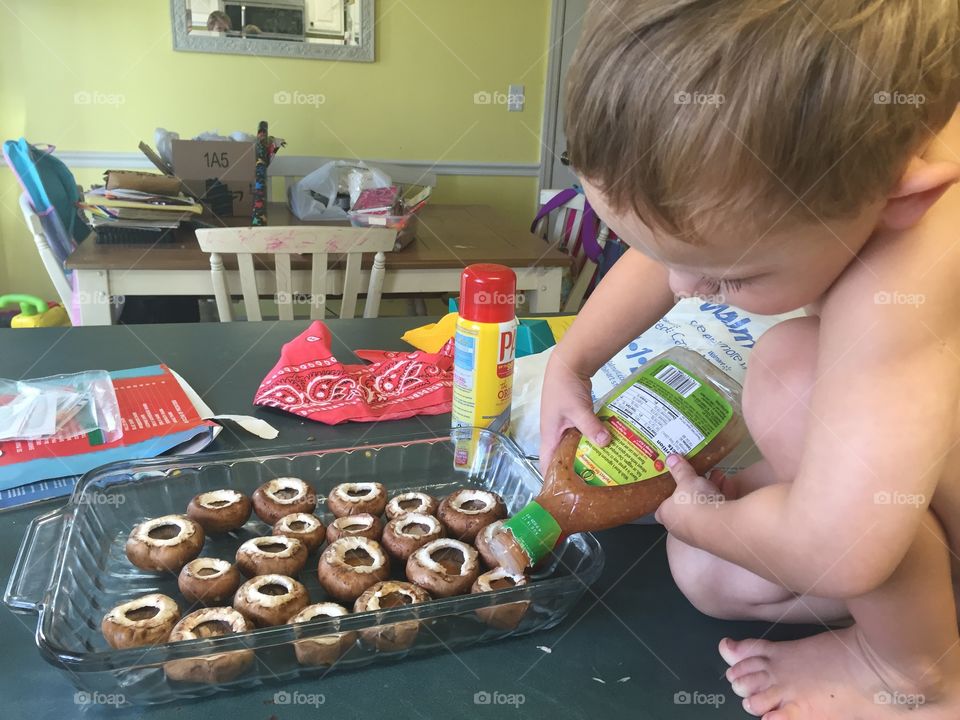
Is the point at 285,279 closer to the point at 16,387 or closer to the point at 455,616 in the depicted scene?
the point at 16,387

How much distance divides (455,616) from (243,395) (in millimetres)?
518

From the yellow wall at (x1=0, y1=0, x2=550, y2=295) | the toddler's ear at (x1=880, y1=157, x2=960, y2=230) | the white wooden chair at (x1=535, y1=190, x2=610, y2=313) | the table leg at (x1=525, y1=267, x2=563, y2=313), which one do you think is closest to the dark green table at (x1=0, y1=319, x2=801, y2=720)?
the toddler's ear at (x1=880, y1=157, x2=960, y2=230)

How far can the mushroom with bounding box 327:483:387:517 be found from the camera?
2.29 ft

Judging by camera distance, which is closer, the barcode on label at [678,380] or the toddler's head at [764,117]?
the toddler's head at [764,117]

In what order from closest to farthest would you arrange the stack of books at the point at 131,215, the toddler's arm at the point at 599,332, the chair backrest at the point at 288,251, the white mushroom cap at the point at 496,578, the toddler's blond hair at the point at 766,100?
the toddler's blond hair at the point at 766,100 < the white mushroom cap at the point at 496,578 < the toddler's arm at the point at 599,332 < the chair backrest at the point at 288,251 < the stack of books at the point at 131,215

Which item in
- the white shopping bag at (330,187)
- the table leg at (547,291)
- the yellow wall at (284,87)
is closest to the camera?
the table leg at (547,291)

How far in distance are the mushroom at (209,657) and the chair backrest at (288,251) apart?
1177 mm

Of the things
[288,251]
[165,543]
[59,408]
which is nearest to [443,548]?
[165,543]

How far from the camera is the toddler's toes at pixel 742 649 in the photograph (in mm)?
554

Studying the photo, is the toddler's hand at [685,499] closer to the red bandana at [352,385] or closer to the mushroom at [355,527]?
the mushroom at [355,527]

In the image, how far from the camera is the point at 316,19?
8.87 feet

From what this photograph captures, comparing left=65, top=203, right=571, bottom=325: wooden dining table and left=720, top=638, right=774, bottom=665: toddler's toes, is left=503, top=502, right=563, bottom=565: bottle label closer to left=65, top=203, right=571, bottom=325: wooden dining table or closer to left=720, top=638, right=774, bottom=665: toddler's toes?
left=720, top=638, right=774, bottom=665: toddler's toes

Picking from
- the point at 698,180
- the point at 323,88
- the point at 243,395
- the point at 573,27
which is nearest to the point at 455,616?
the point at 698,180

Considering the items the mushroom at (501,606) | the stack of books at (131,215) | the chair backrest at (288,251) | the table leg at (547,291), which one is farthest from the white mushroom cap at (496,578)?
the stack of books at (131,215)
